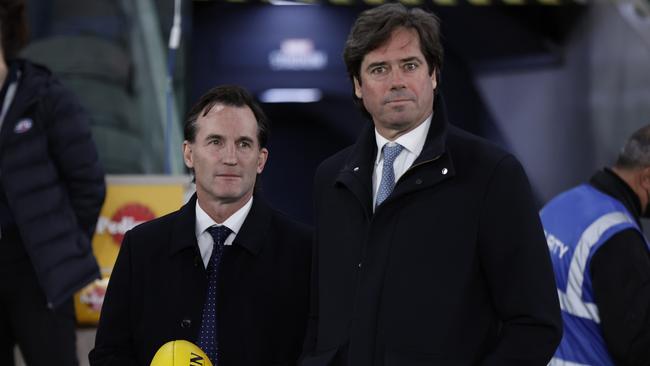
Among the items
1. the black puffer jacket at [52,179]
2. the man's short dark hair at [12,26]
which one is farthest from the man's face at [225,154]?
the man's short dark hair at [12,26]

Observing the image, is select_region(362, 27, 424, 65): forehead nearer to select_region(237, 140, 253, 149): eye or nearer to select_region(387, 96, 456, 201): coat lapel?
select_region(387, 96, 456, 201): coat lapel

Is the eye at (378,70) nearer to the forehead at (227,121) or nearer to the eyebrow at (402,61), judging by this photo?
the eyebrow at (402,61)

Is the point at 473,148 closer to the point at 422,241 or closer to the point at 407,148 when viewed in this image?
the point at 407,148

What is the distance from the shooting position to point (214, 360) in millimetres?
2883

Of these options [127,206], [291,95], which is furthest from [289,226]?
[291,95]

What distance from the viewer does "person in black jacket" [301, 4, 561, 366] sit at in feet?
8.30

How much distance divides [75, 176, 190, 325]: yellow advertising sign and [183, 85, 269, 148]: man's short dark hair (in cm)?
185

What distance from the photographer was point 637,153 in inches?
162

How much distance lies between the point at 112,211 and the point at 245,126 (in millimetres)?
2064

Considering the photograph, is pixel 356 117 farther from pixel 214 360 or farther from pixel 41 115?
pixel 214 360

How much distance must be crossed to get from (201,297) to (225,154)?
38cm

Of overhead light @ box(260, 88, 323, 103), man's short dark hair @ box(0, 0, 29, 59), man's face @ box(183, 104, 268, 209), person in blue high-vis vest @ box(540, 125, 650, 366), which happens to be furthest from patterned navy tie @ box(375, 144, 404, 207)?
overhead light @ box(260, 88, 323, 103)

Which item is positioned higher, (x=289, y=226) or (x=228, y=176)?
(x=228, y=176)

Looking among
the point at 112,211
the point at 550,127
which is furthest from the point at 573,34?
the point at 112,211
